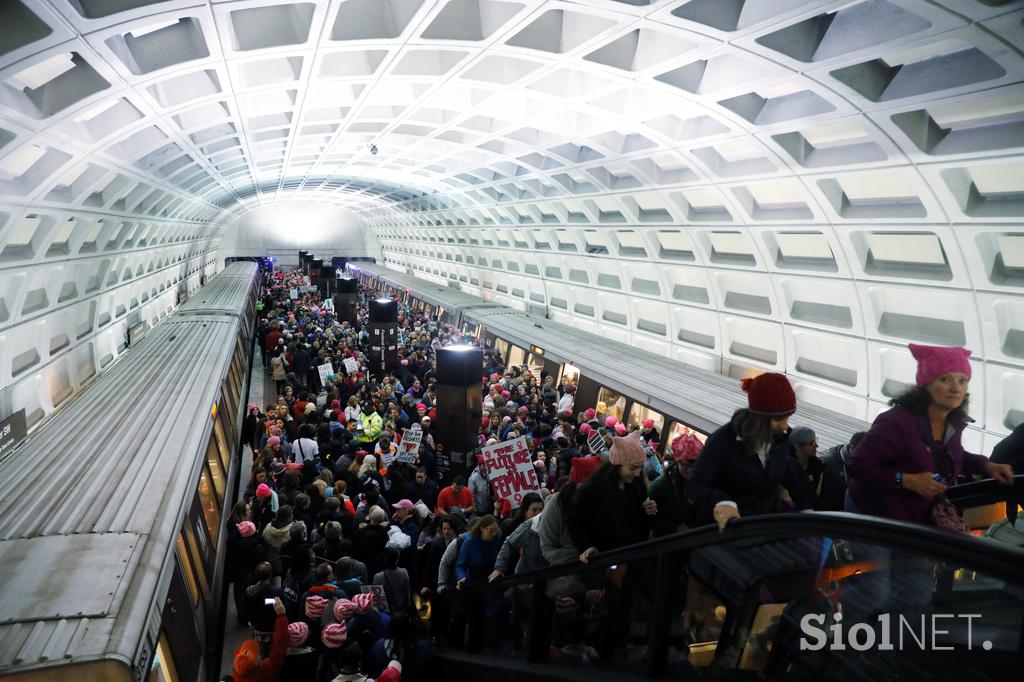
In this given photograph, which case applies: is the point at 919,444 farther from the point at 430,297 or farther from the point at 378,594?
the point at 430,297

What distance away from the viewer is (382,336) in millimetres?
18000

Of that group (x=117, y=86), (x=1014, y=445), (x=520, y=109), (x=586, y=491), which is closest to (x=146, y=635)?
(x=586, y=491)

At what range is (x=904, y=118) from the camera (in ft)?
26.2

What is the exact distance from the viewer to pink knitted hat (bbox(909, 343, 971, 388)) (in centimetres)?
297

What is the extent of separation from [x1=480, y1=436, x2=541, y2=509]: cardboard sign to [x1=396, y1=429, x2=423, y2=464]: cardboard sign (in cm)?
211

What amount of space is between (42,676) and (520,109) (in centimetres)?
1181

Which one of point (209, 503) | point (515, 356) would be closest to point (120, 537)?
point (209, 503)

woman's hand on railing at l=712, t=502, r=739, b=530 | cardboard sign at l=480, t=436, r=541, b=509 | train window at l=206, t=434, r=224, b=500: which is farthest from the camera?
train window at l=206, t=434, r=224, b=500

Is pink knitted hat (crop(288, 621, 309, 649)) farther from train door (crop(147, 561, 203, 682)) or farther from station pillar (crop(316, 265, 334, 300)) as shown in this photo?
station pillar (crop(316, 265, 334, 300))

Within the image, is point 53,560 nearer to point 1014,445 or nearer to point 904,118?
point 1014,445

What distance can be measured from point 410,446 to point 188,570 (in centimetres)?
430

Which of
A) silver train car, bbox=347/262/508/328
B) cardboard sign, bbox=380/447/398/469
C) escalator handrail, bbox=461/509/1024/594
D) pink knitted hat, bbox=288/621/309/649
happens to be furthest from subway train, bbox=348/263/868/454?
pink knitted hat, bbox=288/621/309/649

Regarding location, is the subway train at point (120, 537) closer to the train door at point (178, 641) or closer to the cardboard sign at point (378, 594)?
the train door at point (178, 641)

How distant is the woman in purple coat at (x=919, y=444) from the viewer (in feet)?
9.67
